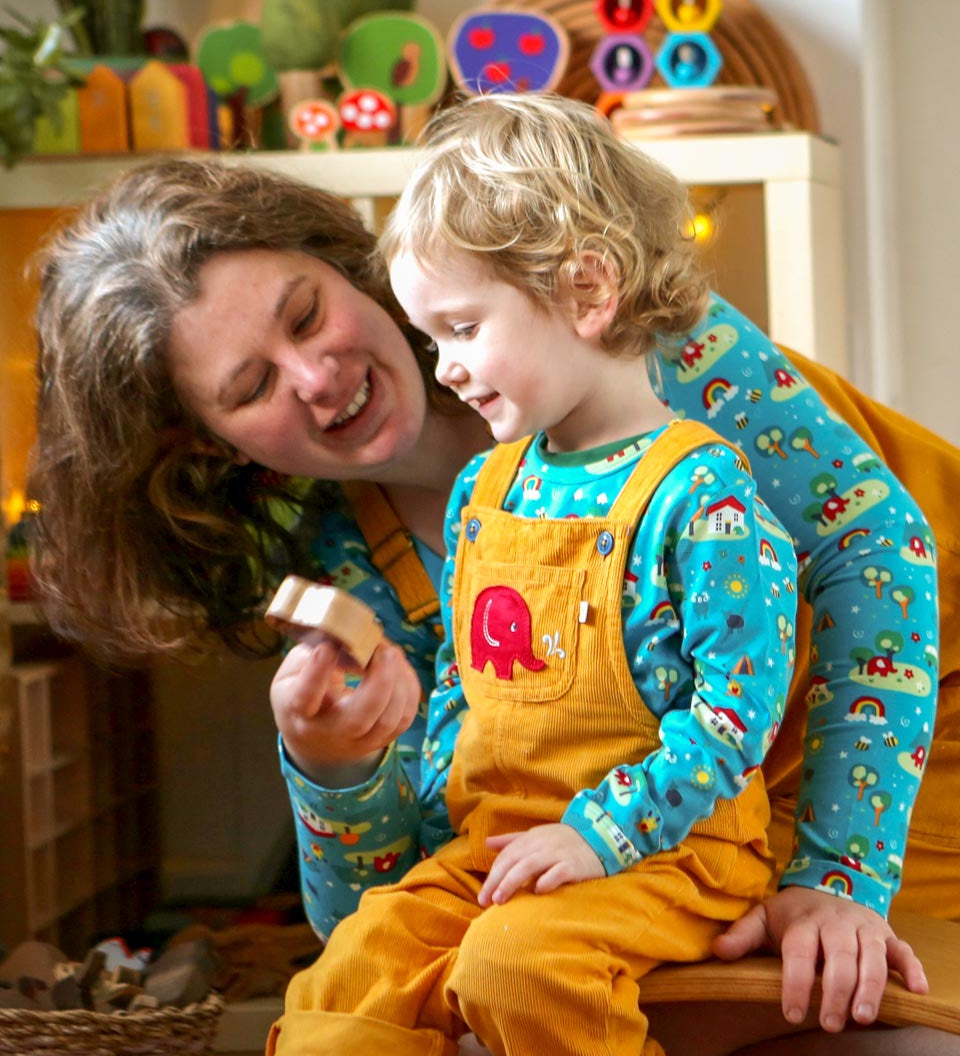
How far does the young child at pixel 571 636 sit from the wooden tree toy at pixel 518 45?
3.85ft

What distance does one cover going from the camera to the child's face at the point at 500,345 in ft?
2.98

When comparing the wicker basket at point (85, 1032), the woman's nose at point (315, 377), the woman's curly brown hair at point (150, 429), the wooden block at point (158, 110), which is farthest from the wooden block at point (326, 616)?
the wooden block at point (158, 110)

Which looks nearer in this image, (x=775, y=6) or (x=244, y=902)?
(x=244, y=902)

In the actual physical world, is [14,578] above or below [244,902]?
above

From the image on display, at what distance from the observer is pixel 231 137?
2.19 metres

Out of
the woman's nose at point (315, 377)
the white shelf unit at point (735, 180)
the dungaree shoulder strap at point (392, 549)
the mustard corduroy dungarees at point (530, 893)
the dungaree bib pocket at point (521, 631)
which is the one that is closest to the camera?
the mustard corduroy dungarees at point (530, 893)

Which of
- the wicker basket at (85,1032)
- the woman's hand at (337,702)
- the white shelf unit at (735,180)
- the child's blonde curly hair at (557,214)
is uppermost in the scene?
the white shelf unit at (735,180)

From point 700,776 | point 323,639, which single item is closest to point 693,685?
point 700,776

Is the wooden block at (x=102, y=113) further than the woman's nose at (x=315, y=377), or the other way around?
the wooden block at (x=102, y=113)

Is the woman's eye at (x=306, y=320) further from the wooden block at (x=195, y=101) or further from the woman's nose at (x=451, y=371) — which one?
the wooden block at (x=195, y=101)

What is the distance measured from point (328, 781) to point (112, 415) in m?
0.38

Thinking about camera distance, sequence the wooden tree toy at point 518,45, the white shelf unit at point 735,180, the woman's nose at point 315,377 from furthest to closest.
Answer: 1. the wooden tree toy at point 518,45
2. the white shelf unit at point 735,180
3. the woman's nose at point 315,377

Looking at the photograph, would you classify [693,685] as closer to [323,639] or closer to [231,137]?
[323,639]

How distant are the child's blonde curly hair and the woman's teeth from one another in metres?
0.17
